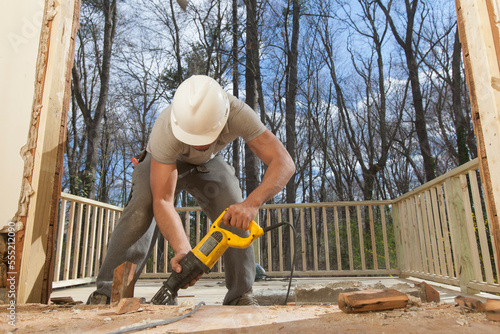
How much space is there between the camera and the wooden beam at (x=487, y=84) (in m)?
1.39

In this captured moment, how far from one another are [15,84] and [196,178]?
1.20m

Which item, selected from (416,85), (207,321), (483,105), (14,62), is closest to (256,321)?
(207,321)

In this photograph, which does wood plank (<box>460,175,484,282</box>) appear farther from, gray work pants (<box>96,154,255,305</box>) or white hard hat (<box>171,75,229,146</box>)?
white hard hat (<box>171,75,229,146</box>)

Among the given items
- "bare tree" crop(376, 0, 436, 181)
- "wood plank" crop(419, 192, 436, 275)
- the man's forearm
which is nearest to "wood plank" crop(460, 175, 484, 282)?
"wood plank" crop(419, 192, 436, 275)

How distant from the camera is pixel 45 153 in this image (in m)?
1.85

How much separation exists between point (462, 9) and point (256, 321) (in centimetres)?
169

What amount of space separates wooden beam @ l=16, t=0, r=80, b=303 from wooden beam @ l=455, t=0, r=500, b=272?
7.13ft

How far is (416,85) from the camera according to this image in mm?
8367

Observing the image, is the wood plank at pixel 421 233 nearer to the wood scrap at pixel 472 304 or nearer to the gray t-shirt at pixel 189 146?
the wood scrap at pixel 472 304

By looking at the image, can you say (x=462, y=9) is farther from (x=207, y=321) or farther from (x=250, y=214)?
(x=207, y=321)

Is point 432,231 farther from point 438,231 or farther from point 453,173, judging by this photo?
point 453,173

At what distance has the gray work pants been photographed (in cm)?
215

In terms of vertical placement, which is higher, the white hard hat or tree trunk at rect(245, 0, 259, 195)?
tree trunk at rect(245, 0, 259, 195)

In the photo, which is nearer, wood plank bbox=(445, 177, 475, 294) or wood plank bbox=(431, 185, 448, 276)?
wood plank bbox=(445, 177, 475, 294)
